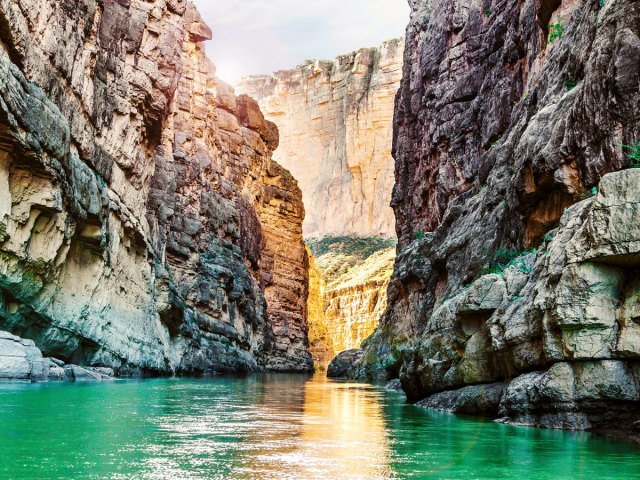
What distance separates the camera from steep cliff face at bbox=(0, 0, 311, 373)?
20672 millimetres

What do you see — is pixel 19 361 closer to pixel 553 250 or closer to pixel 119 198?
pixel 119 198

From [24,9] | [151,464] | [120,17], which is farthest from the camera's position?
[120,17]

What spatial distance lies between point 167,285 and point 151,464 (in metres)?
32.3

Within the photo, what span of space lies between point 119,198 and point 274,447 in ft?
81.0

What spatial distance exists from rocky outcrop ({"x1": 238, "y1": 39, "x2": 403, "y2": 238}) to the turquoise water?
121m

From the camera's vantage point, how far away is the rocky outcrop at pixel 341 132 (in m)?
140

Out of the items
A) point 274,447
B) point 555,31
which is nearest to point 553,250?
point 274,447

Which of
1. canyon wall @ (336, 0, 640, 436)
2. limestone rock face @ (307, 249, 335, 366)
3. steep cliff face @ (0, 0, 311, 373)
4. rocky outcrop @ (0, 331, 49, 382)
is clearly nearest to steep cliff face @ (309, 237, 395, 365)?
limestone rock face @ (307, 249, 335, 366)

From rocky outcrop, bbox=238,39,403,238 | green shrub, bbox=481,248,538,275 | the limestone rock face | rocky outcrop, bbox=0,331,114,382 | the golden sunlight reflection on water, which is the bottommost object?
the golden sunlight reflection on water

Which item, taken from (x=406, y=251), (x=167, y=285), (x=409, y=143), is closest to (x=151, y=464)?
(x=167, y=285)

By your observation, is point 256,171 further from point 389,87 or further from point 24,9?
point 389,87

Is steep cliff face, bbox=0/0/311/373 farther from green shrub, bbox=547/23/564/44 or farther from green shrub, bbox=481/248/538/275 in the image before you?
green shrub, bbox=547/23/564/44

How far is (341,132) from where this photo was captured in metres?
155

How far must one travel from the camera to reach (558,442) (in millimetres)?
9047
